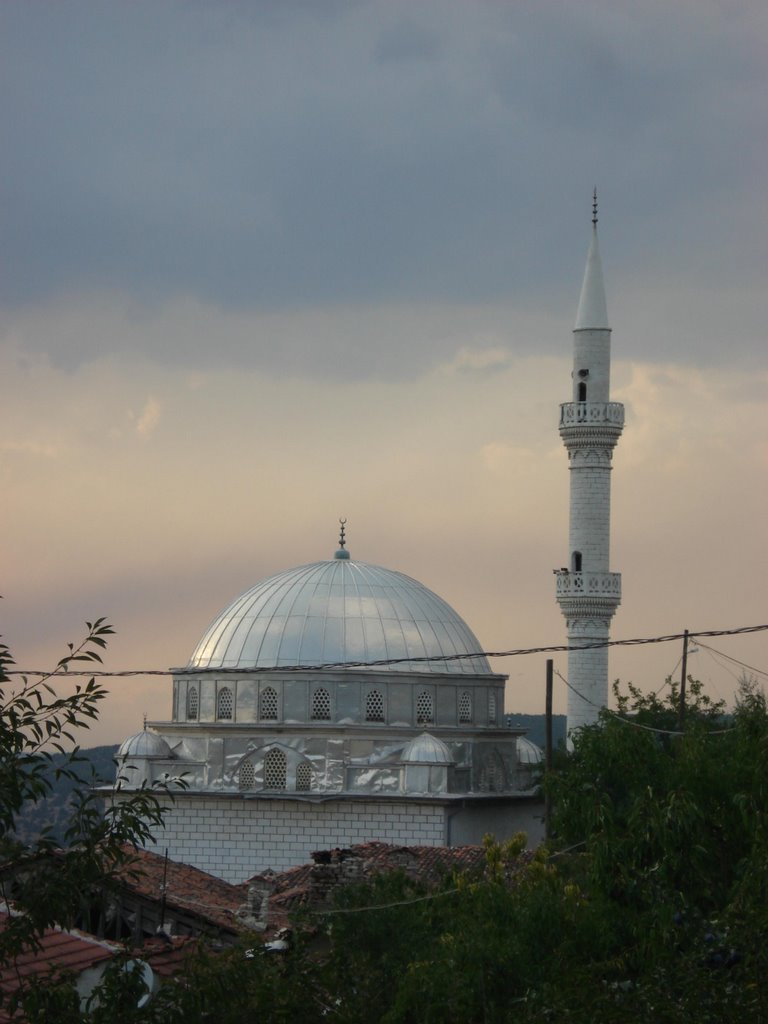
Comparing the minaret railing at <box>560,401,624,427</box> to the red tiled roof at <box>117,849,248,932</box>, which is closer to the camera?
the red tiled roof at <box>117,849,248,932</box>

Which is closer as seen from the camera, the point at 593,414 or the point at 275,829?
the point at 275,829

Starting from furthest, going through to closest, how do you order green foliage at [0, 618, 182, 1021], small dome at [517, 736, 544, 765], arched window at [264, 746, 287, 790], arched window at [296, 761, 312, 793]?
1. small dome at [517, 736, 544, 765]
2. arched window at [264, 746, 287, 790]
3. arched window at [296, 761, 312, 793]
4. green foliage at [0, 618, 182, 1021]

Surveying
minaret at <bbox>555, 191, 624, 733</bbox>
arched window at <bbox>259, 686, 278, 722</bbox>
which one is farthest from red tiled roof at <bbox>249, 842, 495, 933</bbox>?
minaret at <bbox>555, 191, 624, 733</bbox>

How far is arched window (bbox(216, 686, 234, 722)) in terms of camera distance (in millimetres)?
33000

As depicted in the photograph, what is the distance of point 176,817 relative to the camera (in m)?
32.1

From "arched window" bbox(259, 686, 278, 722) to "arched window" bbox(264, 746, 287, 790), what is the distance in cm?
66

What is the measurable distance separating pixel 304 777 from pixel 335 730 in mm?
981

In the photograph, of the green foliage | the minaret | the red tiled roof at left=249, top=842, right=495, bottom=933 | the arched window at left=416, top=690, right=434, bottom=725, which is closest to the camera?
the green foliage

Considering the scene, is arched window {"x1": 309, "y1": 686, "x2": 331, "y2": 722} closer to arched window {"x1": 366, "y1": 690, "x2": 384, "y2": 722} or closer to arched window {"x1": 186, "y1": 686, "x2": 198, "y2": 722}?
arched window {"x1": 366, "y1": 690, "x2": 384, "y2": 722}

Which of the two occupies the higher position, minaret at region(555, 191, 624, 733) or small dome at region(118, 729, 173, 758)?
minaret at region(555, 191, 624, 733)

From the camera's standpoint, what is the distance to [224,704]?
→ 33.2 meters

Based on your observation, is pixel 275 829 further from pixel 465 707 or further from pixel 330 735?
pixel 465 707

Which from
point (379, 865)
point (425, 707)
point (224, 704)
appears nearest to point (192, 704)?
point (224, 704)

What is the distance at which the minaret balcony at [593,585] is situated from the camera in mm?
36344
